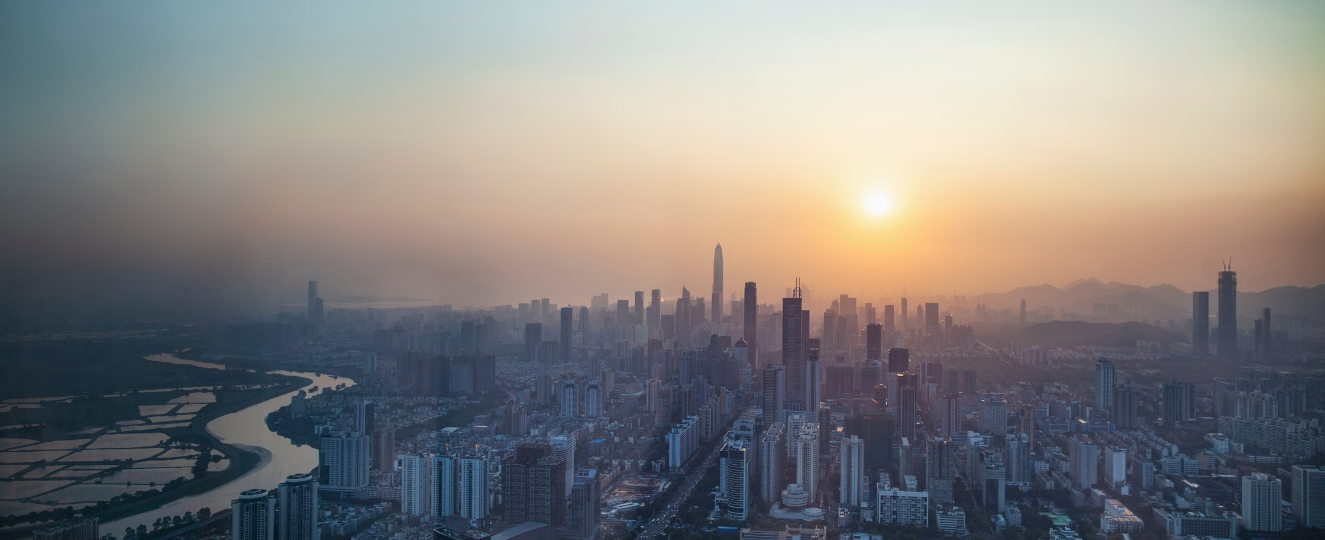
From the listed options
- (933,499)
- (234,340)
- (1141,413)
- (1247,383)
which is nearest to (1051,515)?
(933,499)

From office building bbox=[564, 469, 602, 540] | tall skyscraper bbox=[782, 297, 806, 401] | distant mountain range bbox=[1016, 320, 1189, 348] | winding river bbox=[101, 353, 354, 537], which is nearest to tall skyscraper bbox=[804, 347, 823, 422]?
tall skyscraper bbox=[782, 297, 806, 401]

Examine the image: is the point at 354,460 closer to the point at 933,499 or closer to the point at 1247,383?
the point at 933,499

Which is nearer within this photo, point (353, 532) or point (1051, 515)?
point (353, 532)

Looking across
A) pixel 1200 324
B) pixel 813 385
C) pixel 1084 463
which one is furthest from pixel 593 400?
pixel 1200 324

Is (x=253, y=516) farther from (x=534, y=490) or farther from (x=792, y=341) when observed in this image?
(x=792, y=341)

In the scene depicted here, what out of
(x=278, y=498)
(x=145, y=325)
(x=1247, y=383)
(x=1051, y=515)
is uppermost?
(x=145, y=325)

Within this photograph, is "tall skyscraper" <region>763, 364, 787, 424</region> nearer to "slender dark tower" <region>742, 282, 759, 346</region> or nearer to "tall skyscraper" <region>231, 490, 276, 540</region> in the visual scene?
"slender dark tower" <region>742, 282, 759, 346</region>

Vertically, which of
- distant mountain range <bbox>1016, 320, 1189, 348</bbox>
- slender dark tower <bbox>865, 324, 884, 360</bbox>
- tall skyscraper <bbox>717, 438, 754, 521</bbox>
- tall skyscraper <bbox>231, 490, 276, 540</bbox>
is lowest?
tall skyscraper <bbox>717, 438, 754, 521</bbox>
